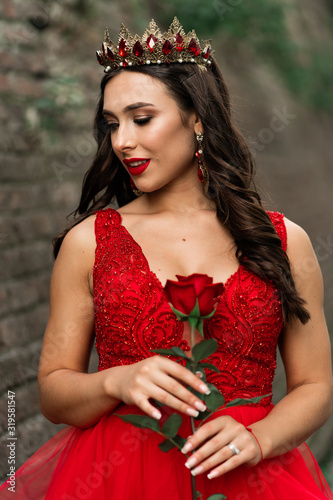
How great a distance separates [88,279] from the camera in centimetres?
221

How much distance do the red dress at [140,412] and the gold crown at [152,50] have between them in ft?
1.83

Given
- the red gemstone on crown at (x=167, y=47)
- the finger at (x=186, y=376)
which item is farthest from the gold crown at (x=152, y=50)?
the finger at (x=186, y=376)

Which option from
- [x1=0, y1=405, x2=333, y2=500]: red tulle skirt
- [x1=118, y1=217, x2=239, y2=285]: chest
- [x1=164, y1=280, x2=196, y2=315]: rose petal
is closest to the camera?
[x1=164, y1=280, x2=196, y2=315]: rose petal

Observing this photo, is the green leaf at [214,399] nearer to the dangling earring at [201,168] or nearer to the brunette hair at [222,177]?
the brunette hair at [222,177]

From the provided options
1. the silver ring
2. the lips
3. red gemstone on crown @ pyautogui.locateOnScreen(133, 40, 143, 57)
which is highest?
red gemstone on crown @ pyautogui.locateOnScreen(133, 40, 143, 57)

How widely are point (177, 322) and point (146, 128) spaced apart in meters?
0.62

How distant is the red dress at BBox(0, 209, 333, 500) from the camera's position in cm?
191

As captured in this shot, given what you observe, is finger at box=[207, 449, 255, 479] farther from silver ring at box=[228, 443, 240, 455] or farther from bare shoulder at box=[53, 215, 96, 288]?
bare shoulder at box=[53, 215, 96, 288]

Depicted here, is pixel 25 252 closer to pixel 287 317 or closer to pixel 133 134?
pixel 133 134

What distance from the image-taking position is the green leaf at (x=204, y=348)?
4.87ft

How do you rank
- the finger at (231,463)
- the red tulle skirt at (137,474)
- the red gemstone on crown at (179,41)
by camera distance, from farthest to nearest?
the red gemstone on crown at (179,41), the red tulle skirt at (137,474), the finger at (231,463)

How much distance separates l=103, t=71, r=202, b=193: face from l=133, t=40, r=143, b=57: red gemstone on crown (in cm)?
6

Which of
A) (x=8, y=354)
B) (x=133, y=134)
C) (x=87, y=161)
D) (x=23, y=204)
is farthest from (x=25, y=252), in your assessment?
(x=133, y=134)

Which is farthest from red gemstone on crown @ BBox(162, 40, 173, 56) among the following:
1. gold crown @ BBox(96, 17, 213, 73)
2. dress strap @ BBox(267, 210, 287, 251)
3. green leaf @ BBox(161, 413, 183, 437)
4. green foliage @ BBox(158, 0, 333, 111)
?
green foliage @ BBox(158, 0, 333, 111)
